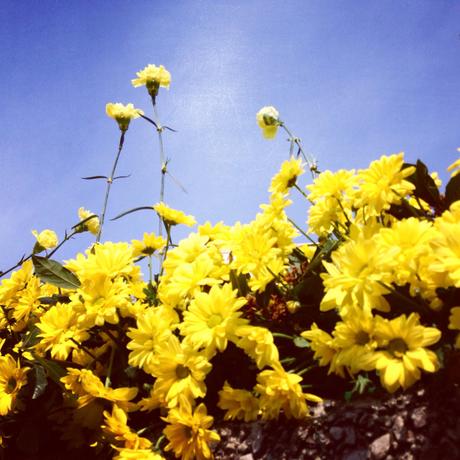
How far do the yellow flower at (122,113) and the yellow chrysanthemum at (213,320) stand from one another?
1086 millimetres

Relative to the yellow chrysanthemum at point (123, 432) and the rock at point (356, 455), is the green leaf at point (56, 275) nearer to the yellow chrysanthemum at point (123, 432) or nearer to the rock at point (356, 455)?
the yellow chrysanthemum at point (123, 432)

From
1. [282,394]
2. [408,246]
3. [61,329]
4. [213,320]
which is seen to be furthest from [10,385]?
[408,246]

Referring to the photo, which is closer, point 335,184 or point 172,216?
point 335,184

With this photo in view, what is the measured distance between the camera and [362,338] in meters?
0.69

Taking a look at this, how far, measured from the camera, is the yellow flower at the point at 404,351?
0.63 meters

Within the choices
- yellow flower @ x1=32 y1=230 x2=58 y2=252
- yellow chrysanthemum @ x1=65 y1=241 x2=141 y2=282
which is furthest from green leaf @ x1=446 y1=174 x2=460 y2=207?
yellow flower @ x1=32 y1=230 x2=58 y2=252

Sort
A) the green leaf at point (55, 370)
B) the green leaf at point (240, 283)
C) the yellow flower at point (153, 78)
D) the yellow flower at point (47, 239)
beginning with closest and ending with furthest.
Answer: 1. the green leaf at point (240, 283)
2. the green leaf at point (55, 370)
3. the yellow flower at point (153, 78)
4. the yellow flower at point (47, 239)

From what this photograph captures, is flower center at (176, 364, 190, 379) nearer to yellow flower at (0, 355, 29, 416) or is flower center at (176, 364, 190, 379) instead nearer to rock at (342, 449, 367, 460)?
rock at (342, 449, 367, 460)

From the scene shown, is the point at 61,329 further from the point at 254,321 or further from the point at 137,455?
the point at 254,321

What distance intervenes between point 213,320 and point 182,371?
0.12 meters

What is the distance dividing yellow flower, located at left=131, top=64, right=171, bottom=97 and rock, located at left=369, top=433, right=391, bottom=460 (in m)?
1.43

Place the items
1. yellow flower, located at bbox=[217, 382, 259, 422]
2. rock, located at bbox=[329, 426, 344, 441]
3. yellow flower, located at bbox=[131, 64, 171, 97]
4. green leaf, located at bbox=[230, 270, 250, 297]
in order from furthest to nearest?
yellow flower, located at bbox=[131, 64, 171, 97] < green leaf, located at bbox=[230, 270, 250, 297] < yellow flower, located at bbox=[217, 382, 259, 422] < rock, located at bbox=[329, 426, 344, 441]

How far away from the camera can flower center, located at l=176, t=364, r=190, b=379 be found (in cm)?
85

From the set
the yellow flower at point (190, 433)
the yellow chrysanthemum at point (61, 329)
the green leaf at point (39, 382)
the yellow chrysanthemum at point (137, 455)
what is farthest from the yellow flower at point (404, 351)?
the green leaf at point (39, 382)
